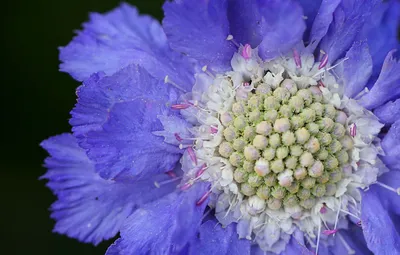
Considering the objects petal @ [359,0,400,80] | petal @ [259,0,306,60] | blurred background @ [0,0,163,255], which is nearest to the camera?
petal @ [259,0,306,60]

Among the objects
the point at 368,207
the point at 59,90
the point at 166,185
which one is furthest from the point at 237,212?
the point at 59,90

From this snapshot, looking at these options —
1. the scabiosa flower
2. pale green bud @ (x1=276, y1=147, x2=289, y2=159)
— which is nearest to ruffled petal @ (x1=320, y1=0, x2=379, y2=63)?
the scabiosa flower

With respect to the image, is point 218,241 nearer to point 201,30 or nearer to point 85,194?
point 85,194

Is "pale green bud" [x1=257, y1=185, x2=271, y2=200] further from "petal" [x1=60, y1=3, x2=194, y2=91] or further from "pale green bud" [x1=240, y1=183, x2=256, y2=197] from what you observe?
"petal" [x1=60, y1=3, x2=194, y2=91]

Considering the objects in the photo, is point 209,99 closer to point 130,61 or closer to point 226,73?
point 226,73

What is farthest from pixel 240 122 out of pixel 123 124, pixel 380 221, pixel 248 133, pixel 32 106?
pixel 32 106
